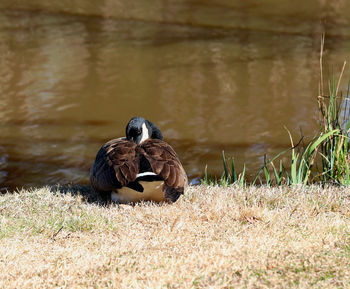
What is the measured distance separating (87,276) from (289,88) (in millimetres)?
7573

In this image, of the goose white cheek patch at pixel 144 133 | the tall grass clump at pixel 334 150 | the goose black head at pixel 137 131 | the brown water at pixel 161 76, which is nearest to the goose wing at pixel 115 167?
the goose black head at pixel 137 131

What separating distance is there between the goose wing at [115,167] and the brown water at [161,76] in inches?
84.0

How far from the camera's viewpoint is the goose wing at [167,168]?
15.8 ft

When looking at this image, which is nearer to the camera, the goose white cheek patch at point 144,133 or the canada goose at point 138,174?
the canada goose at point 138,174

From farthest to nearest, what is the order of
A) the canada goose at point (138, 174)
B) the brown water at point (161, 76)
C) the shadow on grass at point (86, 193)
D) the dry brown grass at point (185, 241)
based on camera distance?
the brown water at point (161, 76) < the shadow on grass at point (86, 193) < the canada goose at point (138, 174) < the dry brown grass at point (185, 241)

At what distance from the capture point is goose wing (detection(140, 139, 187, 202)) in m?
4.81

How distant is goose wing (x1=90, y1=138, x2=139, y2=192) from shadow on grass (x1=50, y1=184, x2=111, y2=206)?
0.13m

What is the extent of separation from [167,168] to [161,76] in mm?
→ 6362

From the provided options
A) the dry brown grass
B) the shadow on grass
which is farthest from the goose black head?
the dry brown grass

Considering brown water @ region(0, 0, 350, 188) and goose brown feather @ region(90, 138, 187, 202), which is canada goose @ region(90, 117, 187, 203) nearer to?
goose brown feather @ region(90, 138, 187, 202)

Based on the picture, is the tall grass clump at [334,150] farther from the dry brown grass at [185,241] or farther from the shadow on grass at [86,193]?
the shadow on grass at [86,193]

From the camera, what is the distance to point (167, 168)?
4875mm

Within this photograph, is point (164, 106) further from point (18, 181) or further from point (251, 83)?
point (18, 181)

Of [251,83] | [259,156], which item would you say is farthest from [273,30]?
[259,156]
